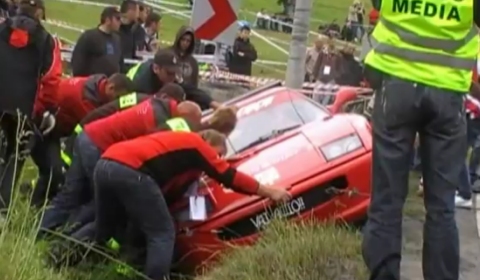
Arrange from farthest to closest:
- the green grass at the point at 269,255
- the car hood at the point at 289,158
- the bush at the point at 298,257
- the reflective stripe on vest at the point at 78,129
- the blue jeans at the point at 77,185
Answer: the reflective stripe on vest at the point at 78,129 < the blue jeans at the point at 77,185 < the car hood at the point at 289,158 < the bush at the point at 298,257 < the green grass at the point at 269,255

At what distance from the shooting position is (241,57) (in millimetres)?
18906

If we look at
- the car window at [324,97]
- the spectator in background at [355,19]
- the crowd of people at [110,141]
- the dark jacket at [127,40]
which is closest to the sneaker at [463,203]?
the crowd of people at [110,141]

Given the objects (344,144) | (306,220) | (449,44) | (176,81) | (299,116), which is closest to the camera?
(449,44)

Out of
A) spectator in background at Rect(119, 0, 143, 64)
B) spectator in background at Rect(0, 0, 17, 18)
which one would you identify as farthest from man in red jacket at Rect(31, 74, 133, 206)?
spectator in background at Rect(119, 0, 143, 64)

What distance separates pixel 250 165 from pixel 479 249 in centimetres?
171

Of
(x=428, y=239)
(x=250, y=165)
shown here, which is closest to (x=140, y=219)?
(x=250, y=165)

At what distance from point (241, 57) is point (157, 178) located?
11302mm

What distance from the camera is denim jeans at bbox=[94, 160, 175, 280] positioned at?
7598mm

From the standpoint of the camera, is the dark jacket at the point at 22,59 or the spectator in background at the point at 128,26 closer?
the dark jacket at the point at 22,59

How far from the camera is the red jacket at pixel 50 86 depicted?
9.30 metres

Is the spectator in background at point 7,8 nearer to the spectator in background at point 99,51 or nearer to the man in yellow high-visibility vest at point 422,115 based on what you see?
the spectator in background at point 99,51

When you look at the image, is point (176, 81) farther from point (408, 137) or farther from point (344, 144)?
point (408, 137)

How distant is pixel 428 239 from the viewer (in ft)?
17.6

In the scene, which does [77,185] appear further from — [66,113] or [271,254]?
[271,254]
